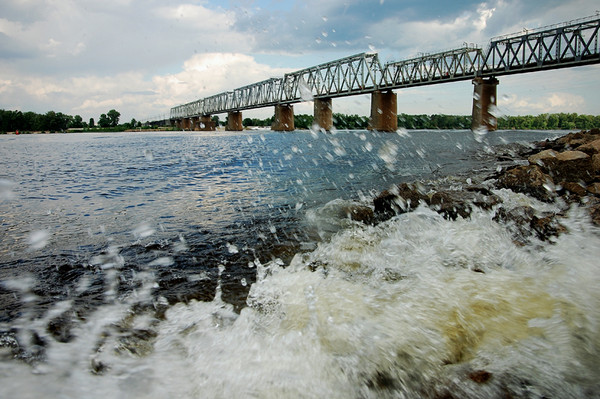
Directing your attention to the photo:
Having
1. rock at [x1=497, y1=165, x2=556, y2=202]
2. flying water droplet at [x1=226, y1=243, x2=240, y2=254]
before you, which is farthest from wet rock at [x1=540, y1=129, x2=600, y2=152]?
flying water droplet at [x1=226, y1=243, x2=240, y2=254]

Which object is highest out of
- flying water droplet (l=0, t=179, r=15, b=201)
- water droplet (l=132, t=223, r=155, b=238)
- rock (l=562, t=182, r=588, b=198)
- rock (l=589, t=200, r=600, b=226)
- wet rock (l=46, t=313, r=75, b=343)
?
rock (l=562, t=182, r=588, b=198)

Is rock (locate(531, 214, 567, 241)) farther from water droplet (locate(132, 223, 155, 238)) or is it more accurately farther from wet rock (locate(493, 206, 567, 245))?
water droplet (locate(132, 223, 155, 238))

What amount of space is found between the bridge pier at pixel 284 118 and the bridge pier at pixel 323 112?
17120 mm

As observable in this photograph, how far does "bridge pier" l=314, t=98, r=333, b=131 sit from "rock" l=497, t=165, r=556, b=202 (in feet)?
362

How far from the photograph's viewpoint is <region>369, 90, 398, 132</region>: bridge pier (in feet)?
328

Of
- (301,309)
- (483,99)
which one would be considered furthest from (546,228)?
(483,99)

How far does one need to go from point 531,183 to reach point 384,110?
9427 centimetres

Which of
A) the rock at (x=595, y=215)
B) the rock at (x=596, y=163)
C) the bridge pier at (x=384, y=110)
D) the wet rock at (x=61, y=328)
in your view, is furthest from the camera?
the bridge pier at (x=384, y=110)

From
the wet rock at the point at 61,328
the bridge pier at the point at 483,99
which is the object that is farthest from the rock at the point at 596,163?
the bridge pier at the point at 483,99

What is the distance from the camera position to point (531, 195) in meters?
10.6

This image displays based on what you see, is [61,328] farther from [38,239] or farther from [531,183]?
[531,183]

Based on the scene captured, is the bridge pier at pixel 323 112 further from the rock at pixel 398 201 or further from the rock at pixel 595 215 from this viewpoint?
→ the rock at pixel 595 215

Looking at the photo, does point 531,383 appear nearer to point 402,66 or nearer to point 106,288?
point 106,288

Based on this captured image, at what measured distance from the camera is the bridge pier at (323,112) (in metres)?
119
